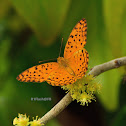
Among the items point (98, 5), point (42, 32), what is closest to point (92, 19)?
point (98, 5)

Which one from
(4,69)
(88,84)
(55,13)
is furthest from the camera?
(4,69)

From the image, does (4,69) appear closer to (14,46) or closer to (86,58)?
(14,46)

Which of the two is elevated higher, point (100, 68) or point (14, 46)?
point (14, 46)

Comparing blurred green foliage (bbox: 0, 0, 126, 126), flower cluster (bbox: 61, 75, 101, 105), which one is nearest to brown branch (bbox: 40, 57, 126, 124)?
flower cluster (bbox: 61, 75, 101, 105)

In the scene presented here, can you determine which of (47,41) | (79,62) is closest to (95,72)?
(79,62)

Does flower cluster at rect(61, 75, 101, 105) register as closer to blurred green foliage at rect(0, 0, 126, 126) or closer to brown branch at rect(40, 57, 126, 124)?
brown branch at rect(40, 57, 126, 124)

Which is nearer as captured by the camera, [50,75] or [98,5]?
[50,75]

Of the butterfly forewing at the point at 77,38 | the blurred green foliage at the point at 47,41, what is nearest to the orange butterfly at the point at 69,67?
the butterfly forewing at the point at 77,38
